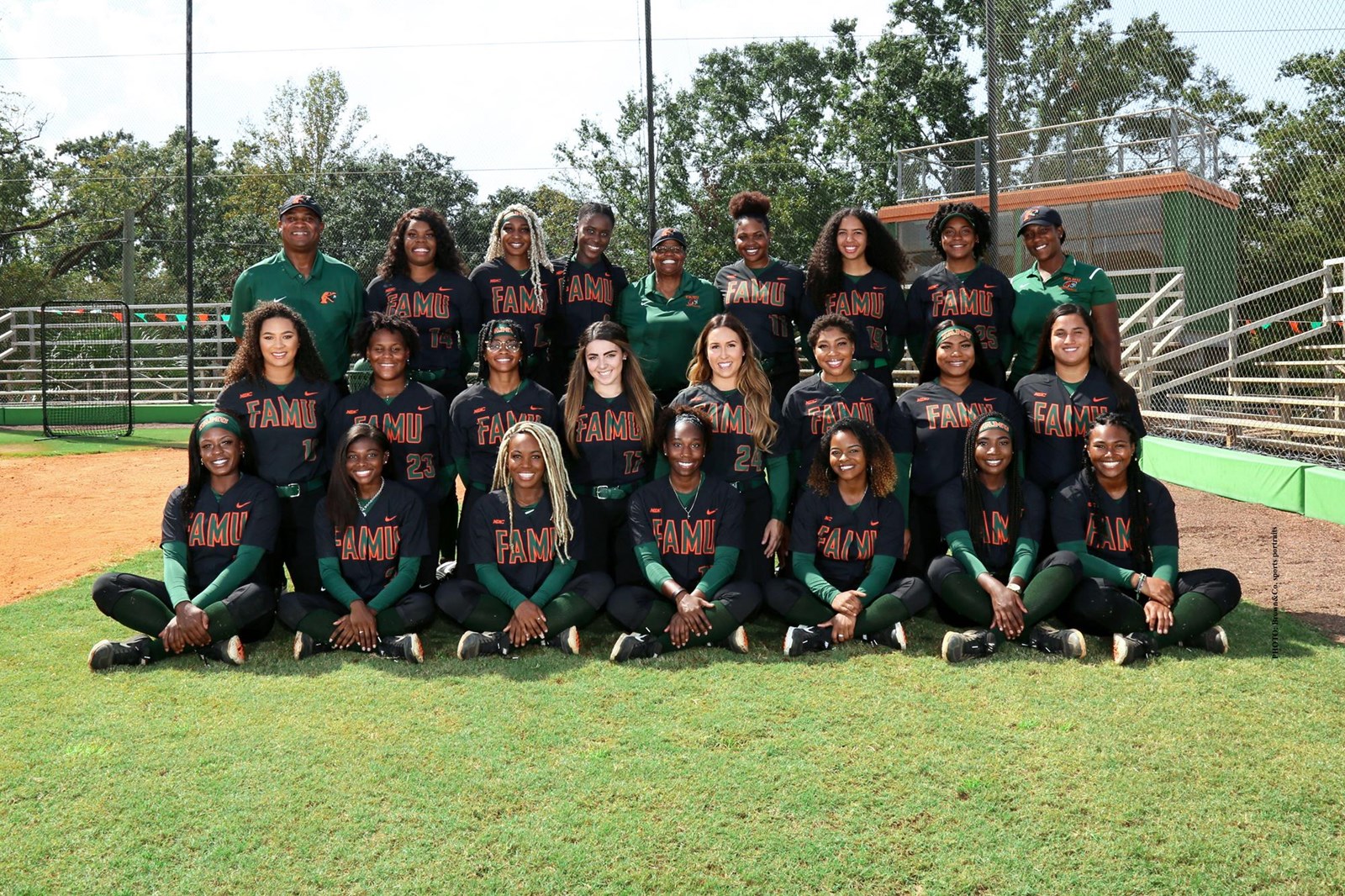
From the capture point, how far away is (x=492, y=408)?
514 cm

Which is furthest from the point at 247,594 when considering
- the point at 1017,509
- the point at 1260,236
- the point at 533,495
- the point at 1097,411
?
the point at 1260,236

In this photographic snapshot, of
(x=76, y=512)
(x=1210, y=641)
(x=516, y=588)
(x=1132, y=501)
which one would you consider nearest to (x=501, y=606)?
(x=516, y=588)

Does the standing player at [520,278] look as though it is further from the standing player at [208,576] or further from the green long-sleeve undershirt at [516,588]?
the standing player at [208,576]

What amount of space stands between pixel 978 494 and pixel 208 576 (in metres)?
3.46

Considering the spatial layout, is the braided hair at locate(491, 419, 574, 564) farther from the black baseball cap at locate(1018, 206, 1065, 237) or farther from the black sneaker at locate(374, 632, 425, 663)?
the black baseball cap at locate(1018, 206, 1065, 237)

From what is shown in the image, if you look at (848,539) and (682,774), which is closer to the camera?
(682,774)

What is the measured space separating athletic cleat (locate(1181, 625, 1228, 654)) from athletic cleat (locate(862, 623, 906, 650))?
116cm

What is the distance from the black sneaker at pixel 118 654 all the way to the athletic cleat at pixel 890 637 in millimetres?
3029

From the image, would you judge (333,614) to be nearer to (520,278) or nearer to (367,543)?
(367,543)

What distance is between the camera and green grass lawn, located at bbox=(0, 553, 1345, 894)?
2.72 metres

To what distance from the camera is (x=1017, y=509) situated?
4.88 m

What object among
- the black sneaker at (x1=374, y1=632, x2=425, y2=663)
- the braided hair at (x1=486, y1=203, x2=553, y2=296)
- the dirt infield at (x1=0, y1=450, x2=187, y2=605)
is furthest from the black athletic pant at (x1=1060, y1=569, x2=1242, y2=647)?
the dirt infield at (x1=0, y1=450, x2=187, y2=605)

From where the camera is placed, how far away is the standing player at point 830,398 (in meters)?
5.12

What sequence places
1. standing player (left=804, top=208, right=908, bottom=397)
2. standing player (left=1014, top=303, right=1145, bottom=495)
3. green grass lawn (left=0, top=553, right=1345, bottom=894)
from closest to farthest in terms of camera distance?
green grass lawn (left=0, top=553, right=1345, bottom=894), standing player (left=1014, top=303, right=1145, bottom=495), standing player (left=804, top=208, right=908, bottom=397)
